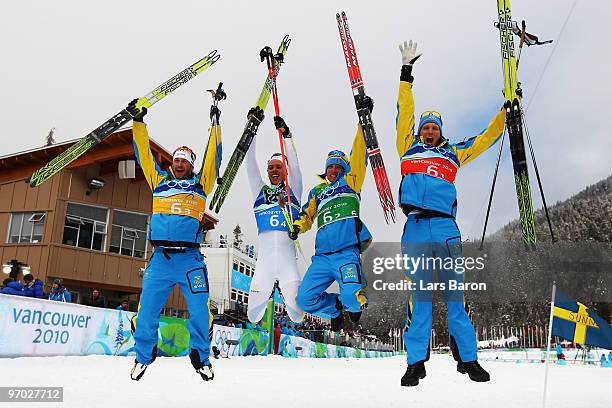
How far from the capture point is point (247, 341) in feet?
53.5

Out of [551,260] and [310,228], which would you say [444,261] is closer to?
[551,260]

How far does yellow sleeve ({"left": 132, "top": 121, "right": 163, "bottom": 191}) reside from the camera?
5.57 m

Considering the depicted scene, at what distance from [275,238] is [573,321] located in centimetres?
363

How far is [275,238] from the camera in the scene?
658cm

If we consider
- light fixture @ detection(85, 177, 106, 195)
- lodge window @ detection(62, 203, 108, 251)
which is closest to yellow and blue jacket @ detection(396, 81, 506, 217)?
light fixture @ detection(85, 177, 106, 195)

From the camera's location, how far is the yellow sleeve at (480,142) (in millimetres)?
4734

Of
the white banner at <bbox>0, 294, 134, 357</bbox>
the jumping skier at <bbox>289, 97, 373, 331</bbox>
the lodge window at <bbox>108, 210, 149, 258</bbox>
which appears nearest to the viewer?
the jumping skier at <bbox>289, 97, 373, 331</bbox>

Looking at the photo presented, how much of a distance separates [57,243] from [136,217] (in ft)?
9.93

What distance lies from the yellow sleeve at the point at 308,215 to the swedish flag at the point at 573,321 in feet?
9.46

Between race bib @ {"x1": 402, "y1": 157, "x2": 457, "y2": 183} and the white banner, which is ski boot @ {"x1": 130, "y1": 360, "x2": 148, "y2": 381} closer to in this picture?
race bib @ {"x1": 402, "y1": 157, "x2": 457, "y2": 183}

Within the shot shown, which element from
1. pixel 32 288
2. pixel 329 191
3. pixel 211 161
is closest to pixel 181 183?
pixel 211 161

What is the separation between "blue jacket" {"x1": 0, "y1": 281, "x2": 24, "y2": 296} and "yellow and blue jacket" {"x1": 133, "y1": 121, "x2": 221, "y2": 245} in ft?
21.1

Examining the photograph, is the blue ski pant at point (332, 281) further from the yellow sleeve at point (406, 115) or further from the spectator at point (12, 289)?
the spectator at point (12, 289)

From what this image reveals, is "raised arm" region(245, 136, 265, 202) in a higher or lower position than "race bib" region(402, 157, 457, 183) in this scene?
higher
